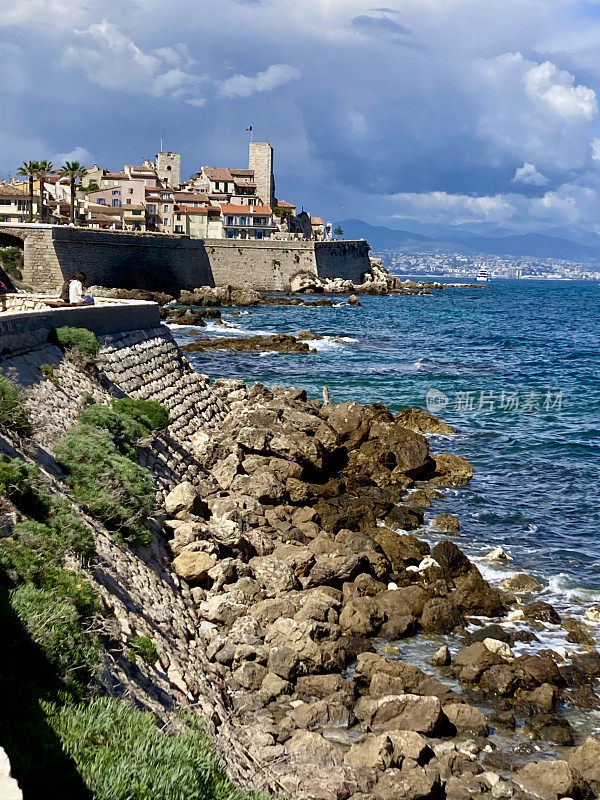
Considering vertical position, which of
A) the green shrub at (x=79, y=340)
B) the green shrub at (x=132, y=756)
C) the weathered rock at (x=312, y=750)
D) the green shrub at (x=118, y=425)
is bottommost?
the weathered rock at (x=312, y=750)

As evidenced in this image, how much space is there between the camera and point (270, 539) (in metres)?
17.5

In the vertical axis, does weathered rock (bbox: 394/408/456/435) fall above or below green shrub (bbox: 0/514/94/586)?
below

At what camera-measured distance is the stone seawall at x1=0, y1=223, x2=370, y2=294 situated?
198ft

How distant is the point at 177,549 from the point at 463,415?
21.6 metres

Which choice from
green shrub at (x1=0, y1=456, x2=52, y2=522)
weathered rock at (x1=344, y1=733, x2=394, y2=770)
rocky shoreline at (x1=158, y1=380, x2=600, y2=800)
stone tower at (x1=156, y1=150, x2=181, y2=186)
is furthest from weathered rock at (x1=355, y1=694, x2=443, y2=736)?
stone tower at (x1=156, y1=150, x2=181, y2=186)

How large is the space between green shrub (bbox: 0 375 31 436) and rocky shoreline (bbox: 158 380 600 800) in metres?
3.34

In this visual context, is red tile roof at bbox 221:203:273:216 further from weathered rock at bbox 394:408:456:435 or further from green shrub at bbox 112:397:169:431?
green shrub at bbox 112:397:169:431

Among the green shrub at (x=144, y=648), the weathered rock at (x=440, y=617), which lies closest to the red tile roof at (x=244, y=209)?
the weathered rock at (x=440, y=617)

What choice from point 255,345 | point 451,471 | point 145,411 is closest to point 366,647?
point 145,411

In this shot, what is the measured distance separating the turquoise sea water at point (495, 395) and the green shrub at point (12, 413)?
947 cm

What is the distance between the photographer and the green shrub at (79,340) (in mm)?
20141

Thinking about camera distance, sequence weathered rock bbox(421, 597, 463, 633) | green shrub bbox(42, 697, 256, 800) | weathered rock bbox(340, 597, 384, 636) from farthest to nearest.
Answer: weathered rock bbox(421, 597, 463, 633), weathered rock bbox(340, 597, 384, 636), green shrub bbox(42, 697, 256, 800)

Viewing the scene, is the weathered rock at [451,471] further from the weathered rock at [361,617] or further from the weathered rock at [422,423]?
the weathered rock at [361,617]

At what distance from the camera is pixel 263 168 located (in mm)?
129875
